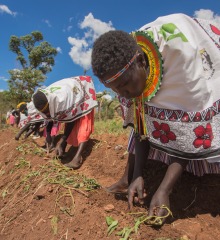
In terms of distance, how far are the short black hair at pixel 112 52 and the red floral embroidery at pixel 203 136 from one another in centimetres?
64

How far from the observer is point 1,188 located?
3.70 m

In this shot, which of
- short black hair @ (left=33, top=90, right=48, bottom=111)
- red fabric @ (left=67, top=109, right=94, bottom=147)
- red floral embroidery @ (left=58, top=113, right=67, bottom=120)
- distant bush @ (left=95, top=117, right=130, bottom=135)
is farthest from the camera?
distant bush @ (left=95, top=117, right=130, bottom=135)

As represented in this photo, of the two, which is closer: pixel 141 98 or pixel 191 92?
pixel 191 92

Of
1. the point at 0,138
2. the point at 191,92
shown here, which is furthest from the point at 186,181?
the point at 0,138

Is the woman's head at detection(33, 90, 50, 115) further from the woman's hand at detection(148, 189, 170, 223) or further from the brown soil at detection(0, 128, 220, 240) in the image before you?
the woman's hand at detection(148, 189, 170, 223)

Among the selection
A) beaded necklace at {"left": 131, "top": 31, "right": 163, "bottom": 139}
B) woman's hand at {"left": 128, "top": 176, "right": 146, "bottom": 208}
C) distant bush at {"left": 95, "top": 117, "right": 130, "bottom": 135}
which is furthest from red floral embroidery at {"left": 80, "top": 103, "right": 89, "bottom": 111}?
beaded necklace at {"left": 131, "top": 31, "right": 163, "bottom": 139}

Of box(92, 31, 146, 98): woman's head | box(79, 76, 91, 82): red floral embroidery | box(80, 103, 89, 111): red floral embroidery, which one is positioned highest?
box(79, 76, 91, 82): red floral embroidery

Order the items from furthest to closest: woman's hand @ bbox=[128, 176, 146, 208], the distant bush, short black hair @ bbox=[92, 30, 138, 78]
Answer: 1. the distant bush
2. woman's hand @ bbox=[128, 176, 146, 208]
3. short black hair @ bbox=[92, 30, 138, 78]

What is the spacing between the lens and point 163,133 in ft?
6.89

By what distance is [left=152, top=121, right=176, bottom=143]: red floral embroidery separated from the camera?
205 cm

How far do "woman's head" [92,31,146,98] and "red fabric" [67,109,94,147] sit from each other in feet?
8.71

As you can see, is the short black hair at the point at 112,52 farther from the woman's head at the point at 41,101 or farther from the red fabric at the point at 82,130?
the red fabric at the point at 82,130

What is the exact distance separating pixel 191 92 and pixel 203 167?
0.78 meters

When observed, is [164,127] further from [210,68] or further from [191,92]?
[210,68]
